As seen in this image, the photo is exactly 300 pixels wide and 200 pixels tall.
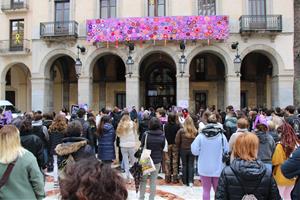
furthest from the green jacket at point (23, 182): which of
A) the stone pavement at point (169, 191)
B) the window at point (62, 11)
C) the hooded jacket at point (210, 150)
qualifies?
the window at point (62, 11)

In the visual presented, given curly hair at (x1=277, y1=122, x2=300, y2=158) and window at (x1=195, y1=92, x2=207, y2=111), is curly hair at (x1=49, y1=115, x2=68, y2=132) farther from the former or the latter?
window at (x1=195, y1=92, x2=207, y2=111)

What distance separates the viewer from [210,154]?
6570 mm

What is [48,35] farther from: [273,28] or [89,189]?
[89,189]

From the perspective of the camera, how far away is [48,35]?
23.8 metres

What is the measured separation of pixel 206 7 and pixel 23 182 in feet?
69.0

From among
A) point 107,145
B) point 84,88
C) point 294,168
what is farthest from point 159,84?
point 294,168

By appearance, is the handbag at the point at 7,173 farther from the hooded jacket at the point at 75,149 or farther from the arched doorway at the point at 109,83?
the arched doorway at the point at 109,83

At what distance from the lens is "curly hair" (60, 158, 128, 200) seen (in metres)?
1.88

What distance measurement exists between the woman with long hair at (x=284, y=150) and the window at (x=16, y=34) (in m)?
22.8

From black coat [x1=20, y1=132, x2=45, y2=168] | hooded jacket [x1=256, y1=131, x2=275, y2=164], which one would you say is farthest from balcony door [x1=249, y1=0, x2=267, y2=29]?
black coat [x1=20, y1=132, x2=45, y2=168]

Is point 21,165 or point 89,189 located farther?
point 21,165

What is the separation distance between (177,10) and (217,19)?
270cm

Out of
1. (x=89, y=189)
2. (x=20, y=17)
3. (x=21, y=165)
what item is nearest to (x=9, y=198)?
(x=21, y=165)

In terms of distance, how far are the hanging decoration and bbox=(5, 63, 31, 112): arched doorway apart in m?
8.64
